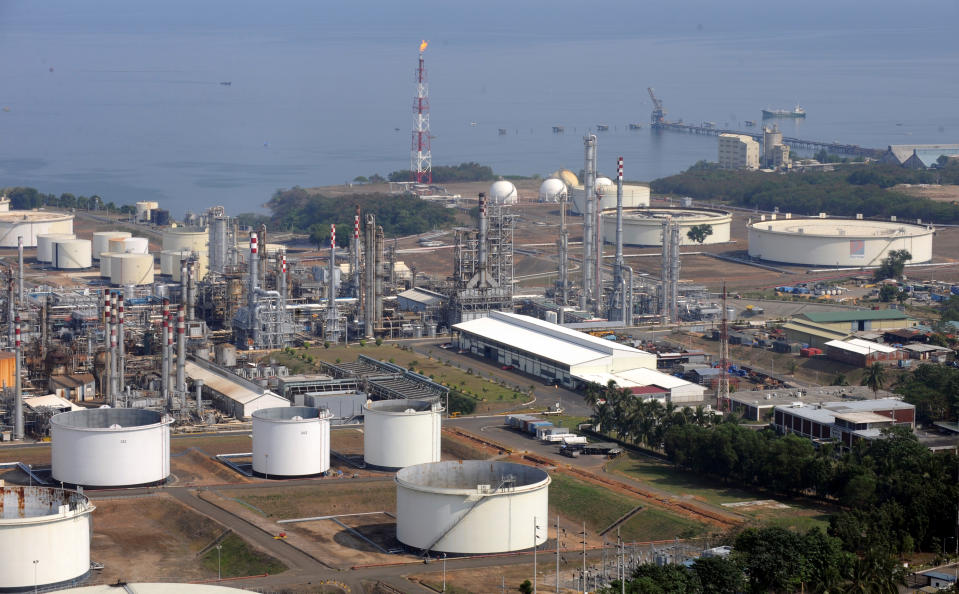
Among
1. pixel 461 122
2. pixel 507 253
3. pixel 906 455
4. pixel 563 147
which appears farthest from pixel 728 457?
pixel 461 122

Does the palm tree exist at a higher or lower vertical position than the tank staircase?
higher

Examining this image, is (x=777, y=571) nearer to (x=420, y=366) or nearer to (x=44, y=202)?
(x=420, y=366)

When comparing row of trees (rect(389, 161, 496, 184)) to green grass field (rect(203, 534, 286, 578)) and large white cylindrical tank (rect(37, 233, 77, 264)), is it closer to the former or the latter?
large white cylindrical tank (rect(37, 233, 77, 264))

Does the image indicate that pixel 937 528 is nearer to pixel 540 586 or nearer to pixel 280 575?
pixel 540 586

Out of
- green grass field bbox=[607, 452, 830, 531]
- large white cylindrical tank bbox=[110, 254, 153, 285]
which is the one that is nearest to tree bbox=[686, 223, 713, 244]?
large white cylindrical tank bbox=[110, 254, 153, 285]

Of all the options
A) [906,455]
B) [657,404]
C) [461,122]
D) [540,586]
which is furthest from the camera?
[461,122]

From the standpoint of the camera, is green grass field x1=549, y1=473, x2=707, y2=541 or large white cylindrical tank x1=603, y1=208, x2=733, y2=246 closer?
green grass field x1=549, y1=473, x2=707, y2=541
